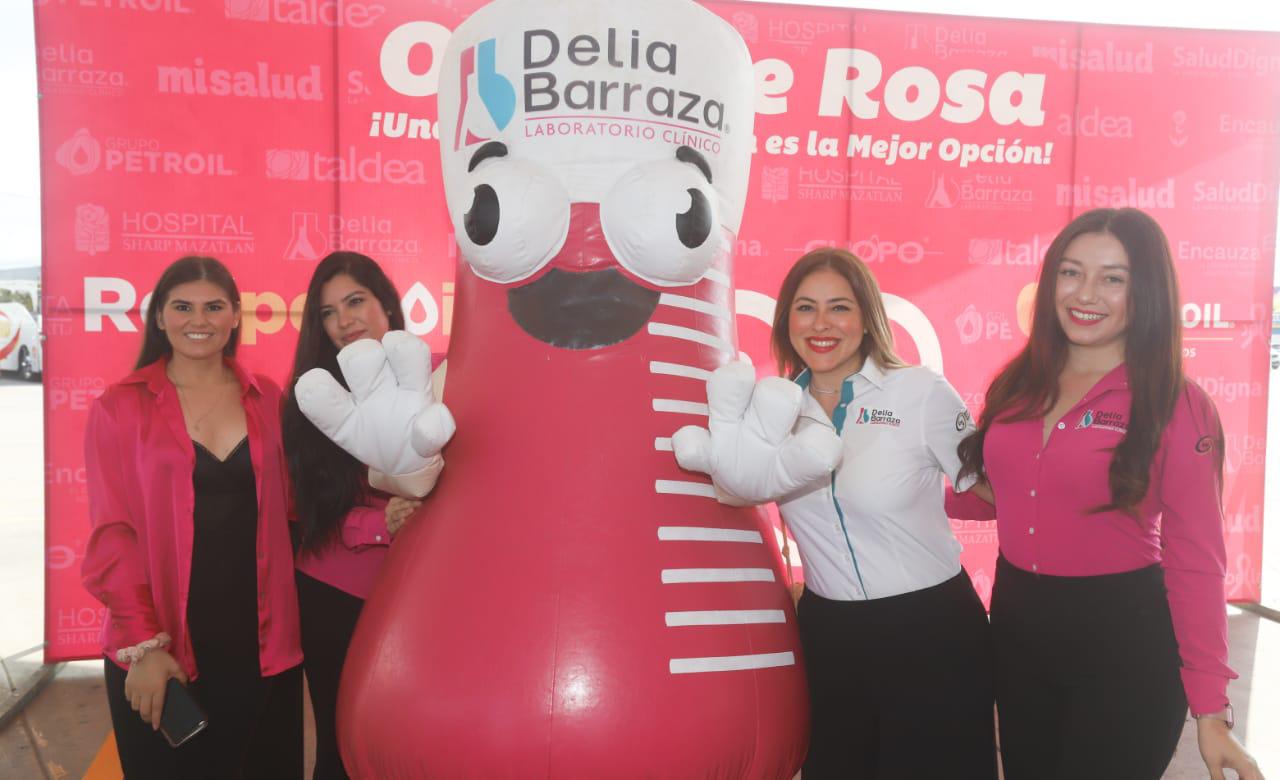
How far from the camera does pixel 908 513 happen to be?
1.55 m

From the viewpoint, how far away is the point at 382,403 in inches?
52.4

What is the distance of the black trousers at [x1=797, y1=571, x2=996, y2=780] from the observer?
4.91 feet

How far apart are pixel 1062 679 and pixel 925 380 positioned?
1.74 feet

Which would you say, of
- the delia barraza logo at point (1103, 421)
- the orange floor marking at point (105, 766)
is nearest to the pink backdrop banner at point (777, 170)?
the orange floor marking at point (105, 766)

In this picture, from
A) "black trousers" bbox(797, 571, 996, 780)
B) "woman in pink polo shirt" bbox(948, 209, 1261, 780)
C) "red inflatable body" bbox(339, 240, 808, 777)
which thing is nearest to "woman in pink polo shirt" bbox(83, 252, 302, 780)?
"red inflatable body" bbox(339, 240, 808, 777)

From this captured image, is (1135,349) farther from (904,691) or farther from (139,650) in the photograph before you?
(139,650)

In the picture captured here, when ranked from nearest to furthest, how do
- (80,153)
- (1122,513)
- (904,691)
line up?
(1122,513) < (904,691) < (80,153)

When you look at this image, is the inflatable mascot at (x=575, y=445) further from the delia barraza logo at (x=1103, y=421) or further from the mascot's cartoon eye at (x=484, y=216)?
the delia barraza logo at (x=1103, y=421)

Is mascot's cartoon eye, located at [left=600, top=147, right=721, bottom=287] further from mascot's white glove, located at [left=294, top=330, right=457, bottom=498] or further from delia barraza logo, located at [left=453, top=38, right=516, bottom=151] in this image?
mascot's white glove, located at [left=294, top=330, right=457, bottom=498]

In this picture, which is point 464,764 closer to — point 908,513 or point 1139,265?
point 908,513

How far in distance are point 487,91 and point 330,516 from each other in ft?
2.84

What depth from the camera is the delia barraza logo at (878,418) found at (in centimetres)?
158

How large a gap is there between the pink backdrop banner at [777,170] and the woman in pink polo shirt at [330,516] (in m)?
1.60

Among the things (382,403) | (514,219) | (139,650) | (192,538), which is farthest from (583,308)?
(139,650)
